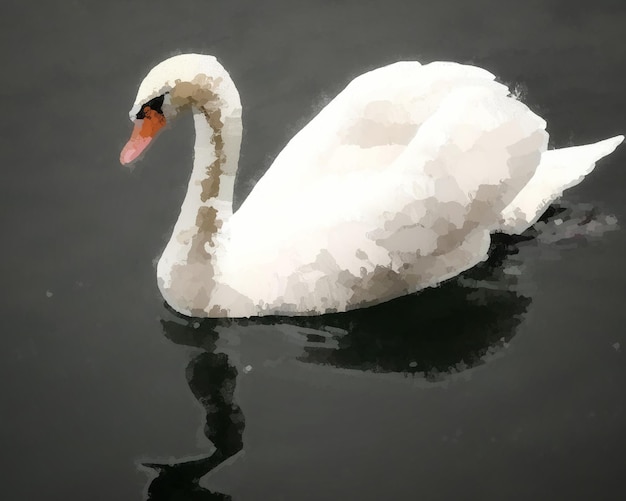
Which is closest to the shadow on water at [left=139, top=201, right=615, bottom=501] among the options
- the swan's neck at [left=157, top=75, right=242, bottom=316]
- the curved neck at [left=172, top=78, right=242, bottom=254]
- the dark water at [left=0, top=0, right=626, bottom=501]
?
the dark water at [left=0, top=0, right=626, bottom=501]

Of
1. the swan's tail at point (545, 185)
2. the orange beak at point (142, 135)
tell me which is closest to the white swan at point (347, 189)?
the orange beak at point (142, 135)

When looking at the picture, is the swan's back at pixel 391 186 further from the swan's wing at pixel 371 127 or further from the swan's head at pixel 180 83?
the swan's head at pixel 180 83

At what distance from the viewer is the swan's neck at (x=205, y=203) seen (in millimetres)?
2670

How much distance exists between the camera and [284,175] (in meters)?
2.91

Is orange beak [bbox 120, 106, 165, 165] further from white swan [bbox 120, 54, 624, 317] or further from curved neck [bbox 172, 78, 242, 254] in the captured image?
curved neck [bbox 172, 78, 242, 254]

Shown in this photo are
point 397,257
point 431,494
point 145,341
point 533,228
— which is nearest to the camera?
point 431,494

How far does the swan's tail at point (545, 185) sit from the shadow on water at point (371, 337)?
18 centimetres

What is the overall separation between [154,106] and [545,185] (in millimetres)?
1246

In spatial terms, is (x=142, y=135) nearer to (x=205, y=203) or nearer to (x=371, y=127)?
(x=205, y=203)

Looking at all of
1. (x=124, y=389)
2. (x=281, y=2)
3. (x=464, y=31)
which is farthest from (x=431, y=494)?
(x=281, y=2)

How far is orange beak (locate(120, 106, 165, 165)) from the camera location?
2725mm

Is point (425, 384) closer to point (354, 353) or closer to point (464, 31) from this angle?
point (354, 353)

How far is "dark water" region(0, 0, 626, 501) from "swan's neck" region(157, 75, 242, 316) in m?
0.17

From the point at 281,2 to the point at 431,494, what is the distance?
243cm
